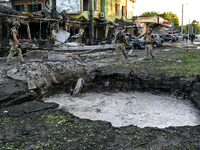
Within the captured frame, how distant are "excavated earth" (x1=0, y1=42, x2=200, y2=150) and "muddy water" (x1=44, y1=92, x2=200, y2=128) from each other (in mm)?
362

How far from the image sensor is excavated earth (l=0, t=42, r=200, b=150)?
9.80ft

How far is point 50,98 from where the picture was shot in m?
6.57

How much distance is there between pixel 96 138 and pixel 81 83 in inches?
159

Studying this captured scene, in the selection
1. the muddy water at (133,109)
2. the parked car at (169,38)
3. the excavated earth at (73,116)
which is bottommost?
the muddy water at (133,109)

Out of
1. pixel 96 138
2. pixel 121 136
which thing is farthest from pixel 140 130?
pixel 96 138

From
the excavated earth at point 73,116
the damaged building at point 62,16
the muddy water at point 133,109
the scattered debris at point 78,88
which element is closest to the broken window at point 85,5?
the damaged building at point 62,16

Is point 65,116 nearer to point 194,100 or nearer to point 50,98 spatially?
point 50,98

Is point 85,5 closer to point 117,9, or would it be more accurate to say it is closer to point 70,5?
point 70,5

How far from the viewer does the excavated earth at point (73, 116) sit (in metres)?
2.99

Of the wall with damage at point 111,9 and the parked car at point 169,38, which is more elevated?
the wall with damage at point 111,9

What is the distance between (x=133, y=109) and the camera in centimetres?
543

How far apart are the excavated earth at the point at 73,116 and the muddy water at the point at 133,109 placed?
36 cm

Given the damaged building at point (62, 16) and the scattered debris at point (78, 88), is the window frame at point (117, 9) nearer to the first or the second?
the damaged building at point (62, 16)

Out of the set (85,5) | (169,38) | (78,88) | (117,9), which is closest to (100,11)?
(85,5)
